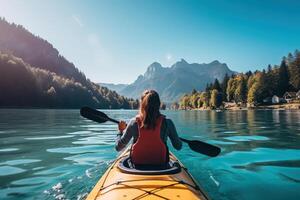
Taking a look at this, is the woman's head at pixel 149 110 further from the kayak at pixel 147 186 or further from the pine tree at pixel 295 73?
the pine tree at pixel 295 73

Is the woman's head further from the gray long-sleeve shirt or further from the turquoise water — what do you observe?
the turquoise water

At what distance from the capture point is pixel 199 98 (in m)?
152

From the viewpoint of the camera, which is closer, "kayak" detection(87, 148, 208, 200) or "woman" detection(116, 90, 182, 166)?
"kayak" detection(87, 148, 208, 200)

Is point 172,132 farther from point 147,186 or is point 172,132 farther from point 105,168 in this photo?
point 105,168

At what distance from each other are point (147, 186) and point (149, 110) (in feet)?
5.19

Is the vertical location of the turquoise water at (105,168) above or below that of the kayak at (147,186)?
below

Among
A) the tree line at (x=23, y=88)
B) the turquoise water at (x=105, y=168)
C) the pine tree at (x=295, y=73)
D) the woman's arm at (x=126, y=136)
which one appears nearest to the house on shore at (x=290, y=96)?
the pine tree at (x=295, y=73)

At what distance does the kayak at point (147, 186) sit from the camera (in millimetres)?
5047

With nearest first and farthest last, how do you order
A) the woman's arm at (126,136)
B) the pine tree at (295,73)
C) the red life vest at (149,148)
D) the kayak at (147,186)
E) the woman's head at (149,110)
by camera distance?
the kayak at (147,186) < the woman's head at (149,110) < the red life vest at (149,148) < the woman's arm at (126,136) < the pine tree at (295,73)

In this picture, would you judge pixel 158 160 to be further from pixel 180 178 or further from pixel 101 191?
pixel 101 191

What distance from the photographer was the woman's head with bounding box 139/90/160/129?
609 cm

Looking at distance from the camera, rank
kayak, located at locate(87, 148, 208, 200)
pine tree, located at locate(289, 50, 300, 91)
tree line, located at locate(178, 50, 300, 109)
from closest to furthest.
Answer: kayak, located at locate(87, 148, 208, 200)
pine tree, located at locate(289, 50, 300, 91)
tree line, located at locate(178, 50, 300, 109)

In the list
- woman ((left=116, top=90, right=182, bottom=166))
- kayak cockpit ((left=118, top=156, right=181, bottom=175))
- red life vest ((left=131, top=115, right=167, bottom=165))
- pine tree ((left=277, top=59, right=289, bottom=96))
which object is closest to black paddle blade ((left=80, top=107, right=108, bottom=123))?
kayak cockpit ((left=118, top=156, right=181, bottom=175))

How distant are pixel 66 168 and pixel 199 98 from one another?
14402 cm
